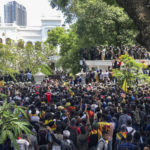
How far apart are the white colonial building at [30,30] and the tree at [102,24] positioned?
108 feet

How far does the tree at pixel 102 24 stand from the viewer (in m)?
25.7

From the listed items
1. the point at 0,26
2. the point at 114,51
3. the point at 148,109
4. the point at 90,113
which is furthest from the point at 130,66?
the point at 0,26

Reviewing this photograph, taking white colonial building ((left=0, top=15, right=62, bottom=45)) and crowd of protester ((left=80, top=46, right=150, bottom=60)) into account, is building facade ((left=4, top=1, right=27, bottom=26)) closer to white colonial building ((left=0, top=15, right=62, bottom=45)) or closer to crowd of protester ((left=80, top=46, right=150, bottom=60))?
white colonial building ((left=0, top=15, right=62, bottom=45))

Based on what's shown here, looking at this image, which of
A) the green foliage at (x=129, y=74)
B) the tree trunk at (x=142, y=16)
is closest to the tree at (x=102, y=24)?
the green foliage at (x=129, y=74)

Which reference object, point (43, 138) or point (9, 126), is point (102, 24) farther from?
point (9, 126)

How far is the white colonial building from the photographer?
59.2m

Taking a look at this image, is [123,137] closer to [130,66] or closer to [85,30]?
[130,66]

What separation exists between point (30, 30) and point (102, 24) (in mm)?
38622

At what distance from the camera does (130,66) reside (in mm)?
14469

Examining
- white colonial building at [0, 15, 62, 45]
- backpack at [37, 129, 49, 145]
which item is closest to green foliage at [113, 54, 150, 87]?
backpack at [37, 129, 49, 145]

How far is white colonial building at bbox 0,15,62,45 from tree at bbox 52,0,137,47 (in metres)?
33.0

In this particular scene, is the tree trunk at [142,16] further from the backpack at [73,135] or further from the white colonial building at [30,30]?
the white colonial building at [30,30]

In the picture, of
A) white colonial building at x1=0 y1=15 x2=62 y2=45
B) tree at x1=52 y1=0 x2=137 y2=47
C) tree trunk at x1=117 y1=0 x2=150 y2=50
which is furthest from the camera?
white colonial building at x1=0 y1=15 x2=62 y2=45

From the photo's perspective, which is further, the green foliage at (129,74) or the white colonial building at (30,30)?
the white colonial building at (30,30)
